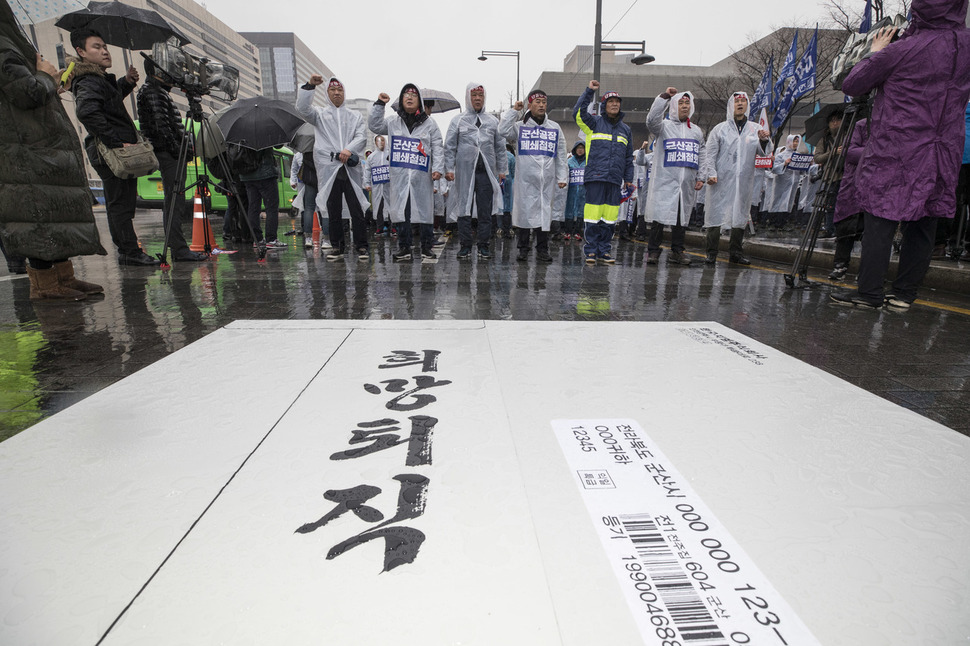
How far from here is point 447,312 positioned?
3.34 m

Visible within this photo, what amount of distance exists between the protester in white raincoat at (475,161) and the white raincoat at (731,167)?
95.5 inches

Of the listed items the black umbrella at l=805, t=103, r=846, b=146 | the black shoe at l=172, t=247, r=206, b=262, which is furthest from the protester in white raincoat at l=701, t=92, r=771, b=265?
the black shoe at l=172, t=247, r=206, b=262

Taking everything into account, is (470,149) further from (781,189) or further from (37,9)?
(781,189)

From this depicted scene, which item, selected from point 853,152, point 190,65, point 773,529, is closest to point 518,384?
point 773,529

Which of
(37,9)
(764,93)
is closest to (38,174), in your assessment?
(37,9)

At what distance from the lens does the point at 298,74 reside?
11700cm

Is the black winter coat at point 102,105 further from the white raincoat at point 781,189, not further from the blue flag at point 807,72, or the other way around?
the white raincoat at point 781,189

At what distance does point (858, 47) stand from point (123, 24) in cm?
651

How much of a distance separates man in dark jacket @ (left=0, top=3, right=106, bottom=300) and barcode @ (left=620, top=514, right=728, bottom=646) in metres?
3.87

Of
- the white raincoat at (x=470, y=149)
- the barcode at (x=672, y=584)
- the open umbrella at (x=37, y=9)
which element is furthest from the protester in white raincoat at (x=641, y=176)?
the barcode at (x=672, y=584)

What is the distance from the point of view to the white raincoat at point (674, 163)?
6.16 meters

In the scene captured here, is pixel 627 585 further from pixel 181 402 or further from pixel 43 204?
pixel 43 204

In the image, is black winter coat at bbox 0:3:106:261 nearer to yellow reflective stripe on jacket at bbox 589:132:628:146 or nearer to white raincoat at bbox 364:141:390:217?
white raincoat at bbox 364:141:390:217

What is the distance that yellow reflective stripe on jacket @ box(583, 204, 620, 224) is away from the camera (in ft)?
19.6
